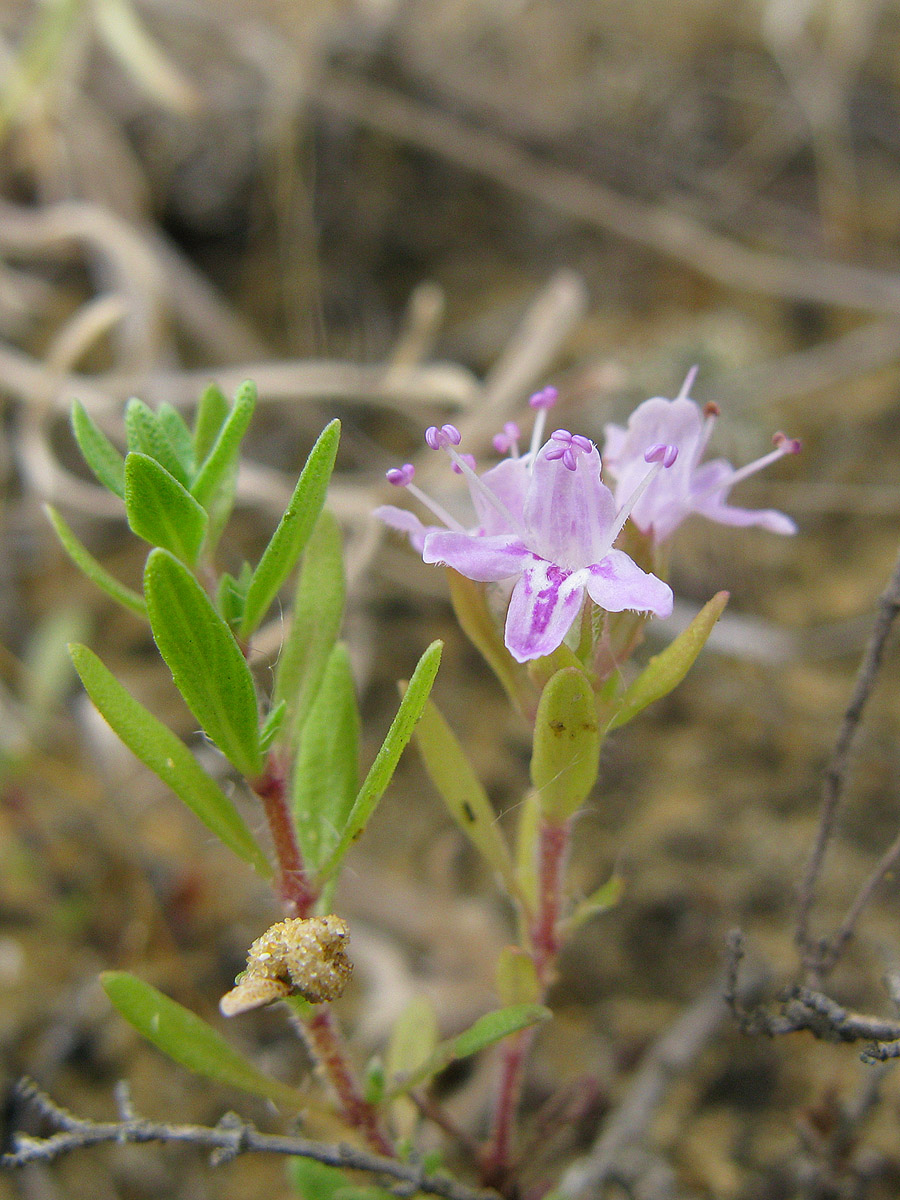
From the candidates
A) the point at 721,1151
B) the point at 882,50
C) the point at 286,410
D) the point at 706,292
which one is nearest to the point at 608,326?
the point at 706,292

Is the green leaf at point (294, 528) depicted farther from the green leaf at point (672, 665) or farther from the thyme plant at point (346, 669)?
the green leaf at point (672, 665)

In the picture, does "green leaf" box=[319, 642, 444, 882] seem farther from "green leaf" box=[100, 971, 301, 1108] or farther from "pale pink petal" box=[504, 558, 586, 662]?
"green leaf" box=[100, 971, 301, 1108]

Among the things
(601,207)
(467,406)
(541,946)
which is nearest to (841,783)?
(541,946)

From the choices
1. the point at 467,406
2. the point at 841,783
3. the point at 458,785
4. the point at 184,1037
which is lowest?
the point at 184,1037

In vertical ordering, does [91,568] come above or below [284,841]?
above

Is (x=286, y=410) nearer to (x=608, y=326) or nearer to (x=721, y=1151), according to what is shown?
(x=608, y=326)

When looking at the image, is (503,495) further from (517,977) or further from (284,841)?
(517,977)
